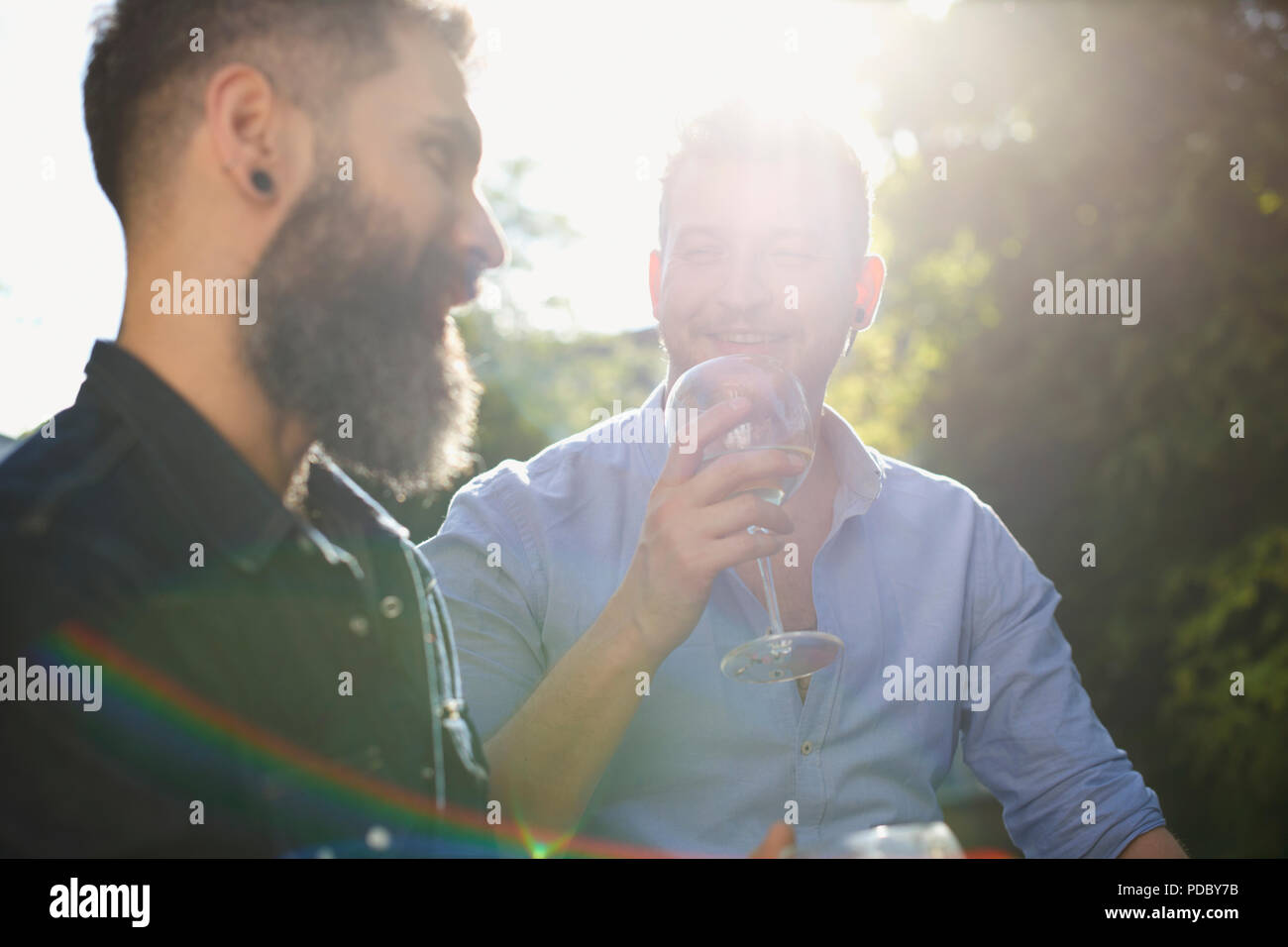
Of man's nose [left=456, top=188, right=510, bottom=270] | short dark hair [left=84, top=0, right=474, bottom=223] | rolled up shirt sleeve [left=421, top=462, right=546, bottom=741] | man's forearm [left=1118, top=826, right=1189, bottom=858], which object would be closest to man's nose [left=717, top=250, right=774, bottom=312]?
rolled up shirt sleeve [left=421, top=462, right=546, bottom=741]

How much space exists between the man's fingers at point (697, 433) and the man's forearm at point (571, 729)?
0.27 meters

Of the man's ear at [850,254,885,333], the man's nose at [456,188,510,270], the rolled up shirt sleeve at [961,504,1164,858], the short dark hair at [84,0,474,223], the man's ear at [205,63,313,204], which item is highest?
the man's ear at [850,254,885,333]

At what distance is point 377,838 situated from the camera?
148cm

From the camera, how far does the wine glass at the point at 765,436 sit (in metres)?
2.18

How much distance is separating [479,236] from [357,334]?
265 mm

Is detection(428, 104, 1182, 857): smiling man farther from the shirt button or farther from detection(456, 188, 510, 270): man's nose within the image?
the shirt button

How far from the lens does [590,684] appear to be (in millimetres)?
2070

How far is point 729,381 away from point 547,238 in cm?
1842

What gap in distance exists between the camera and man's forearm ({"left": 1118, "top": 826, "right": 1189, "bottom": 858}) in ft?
8.24

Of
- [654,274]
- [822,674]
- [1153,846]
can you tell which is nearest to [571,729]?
[822,674]

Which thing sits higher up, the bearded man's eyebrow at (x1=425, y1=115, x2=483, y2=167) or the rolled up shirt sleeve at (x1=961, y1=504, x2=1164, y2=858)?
the bearded man's eyebrow at (x1=425, y1=115, x2=483, y2=167)

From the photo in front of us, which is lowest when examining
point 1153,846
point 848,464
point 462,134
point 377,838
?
point 1153,846

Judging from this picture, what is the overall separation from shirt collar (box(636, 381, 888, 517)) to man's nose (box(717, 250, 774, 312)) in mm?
328

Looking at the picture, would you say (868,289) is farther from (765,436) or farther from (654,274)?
(765,436)
